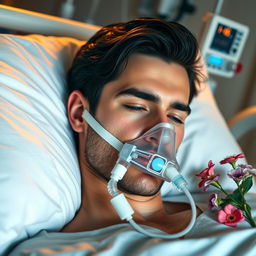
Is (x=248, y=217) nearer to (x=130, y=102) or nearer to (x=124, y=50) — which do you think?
(x=130, y=102)

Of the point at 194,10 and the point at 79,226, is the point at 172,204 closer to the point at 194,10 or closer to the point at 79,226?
the point at 79,226

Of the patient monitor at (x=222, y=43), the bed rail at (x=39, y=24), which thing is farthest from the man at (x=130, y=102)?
the patient monitor at (x=222, y=43)

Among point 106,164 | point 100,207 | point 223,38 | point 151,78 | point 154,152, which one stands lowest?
point 100,207

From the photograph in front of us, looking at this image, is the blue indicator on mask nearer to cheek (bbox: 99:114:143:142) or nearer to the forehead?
cheek (bbox: 99:114:143:142)

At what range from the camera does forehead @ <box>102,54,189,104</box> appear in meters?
1.26

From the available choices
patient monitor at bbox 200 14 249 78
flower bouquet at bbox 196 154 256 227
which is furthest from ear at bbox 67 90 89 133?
patient monitor at bbox 200 14 249 78

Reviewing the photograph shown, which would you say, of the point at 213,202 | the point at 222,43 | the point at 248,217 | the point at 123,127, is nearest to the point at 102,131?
the point at 123,127

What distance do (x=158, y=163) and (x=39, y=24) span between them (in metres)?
0.77

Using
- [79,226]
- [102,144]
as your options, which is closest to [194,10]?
[102,144]

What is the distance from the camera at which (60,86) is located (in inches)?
56.9

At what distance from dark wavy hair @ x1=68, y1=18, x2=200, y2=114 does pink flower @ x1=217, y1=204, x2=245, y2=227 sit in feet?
1.65

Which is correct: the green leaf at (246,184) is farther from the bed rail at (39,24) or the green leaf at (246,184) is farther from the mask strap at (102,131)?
the bed rail at (39,24)

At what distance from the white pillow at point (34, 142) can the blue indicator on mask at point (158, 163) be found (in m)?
0.29

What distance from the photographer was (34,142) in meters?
1.17
